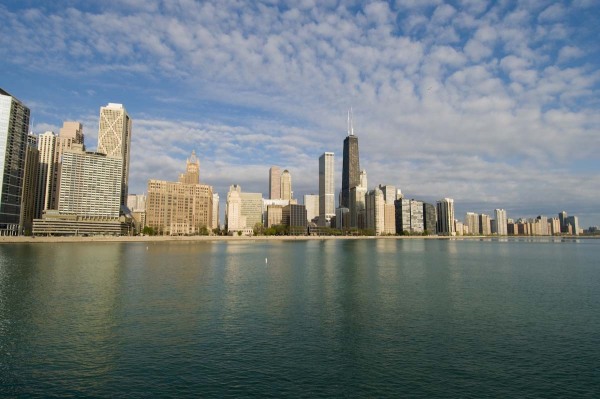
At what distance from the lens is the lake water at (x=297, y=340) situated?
88.1ft

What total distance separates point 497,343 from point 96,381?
111 ft

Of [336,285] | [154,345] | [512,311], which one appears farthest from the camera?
[336,285]

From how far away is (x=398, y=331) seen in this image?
39.5 metres

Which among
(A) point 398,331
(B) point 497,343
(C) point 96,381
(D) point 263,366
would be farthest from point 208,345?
(B) point 497,343

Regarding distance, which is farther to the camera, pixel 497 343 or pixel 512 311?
pixel 512 311

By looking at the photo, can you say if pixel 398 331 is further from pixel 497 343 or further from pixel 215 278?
pixel 215 278

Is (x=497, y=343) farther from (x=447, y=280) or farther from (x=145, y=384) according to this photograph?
(x=447, y=280)

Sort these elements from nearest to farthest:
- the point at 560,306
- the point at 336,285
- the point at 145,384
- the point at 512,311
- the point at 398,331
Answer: the point at 145,384, the point at 398,331, the point at 512,311, the point at 560,306, the point at 336,285

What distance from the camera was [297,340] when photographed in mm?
36406

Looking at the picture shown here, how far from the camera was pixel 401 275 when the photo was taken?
276ft

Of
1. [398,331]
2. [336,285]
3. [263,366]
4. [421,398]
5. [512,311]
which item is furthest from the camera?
[336,285]

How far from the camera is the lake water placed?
26.9 meters

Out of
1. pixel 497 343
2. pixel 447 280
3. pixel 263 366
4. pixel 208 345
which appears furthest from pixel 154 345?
pixel 447 280

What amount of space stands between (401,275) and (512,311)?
3545cm
